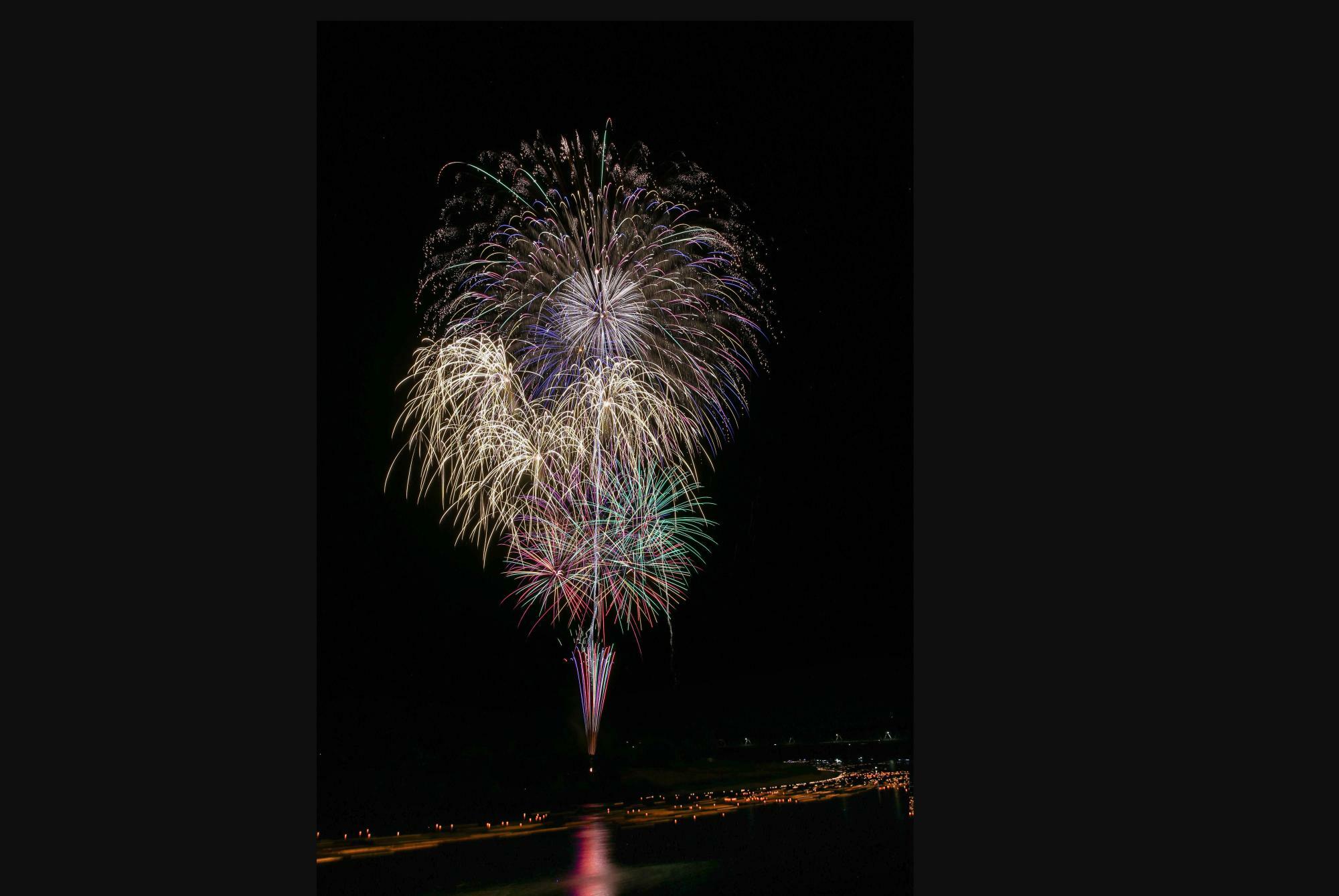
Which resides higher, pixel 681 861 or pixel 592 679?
pixel 592 679

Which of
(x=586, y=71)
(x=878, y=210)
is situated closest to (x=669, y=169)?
(x=586, y=71)

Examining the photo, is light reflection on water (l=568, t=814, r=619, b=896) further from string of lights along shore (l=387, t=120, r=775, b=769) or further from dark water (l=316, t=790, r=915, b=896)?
string of lights along shore (l=387, t=120, r=775, b=769)

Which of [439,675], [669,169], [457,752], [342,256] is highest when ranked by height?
[669,169]

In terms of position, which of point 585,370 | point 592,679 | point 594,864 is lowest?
point 594,864

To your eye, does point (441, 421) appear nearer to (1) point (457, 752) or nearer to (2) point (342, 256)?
(2) point (342, 256)

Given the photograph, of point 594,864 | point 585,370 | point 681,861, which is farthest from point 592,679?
point 585,370

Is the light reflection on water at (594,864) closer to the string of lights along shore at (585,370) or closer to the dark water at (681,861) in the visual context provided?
the dark water at (681,861)

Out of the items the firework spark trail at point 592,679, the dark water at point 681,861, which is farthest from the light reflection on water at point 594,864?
the firework spark trail at point 592,679

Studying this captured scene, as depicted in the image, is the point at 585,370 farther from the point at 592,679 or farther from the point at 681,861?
the point at 681,861
